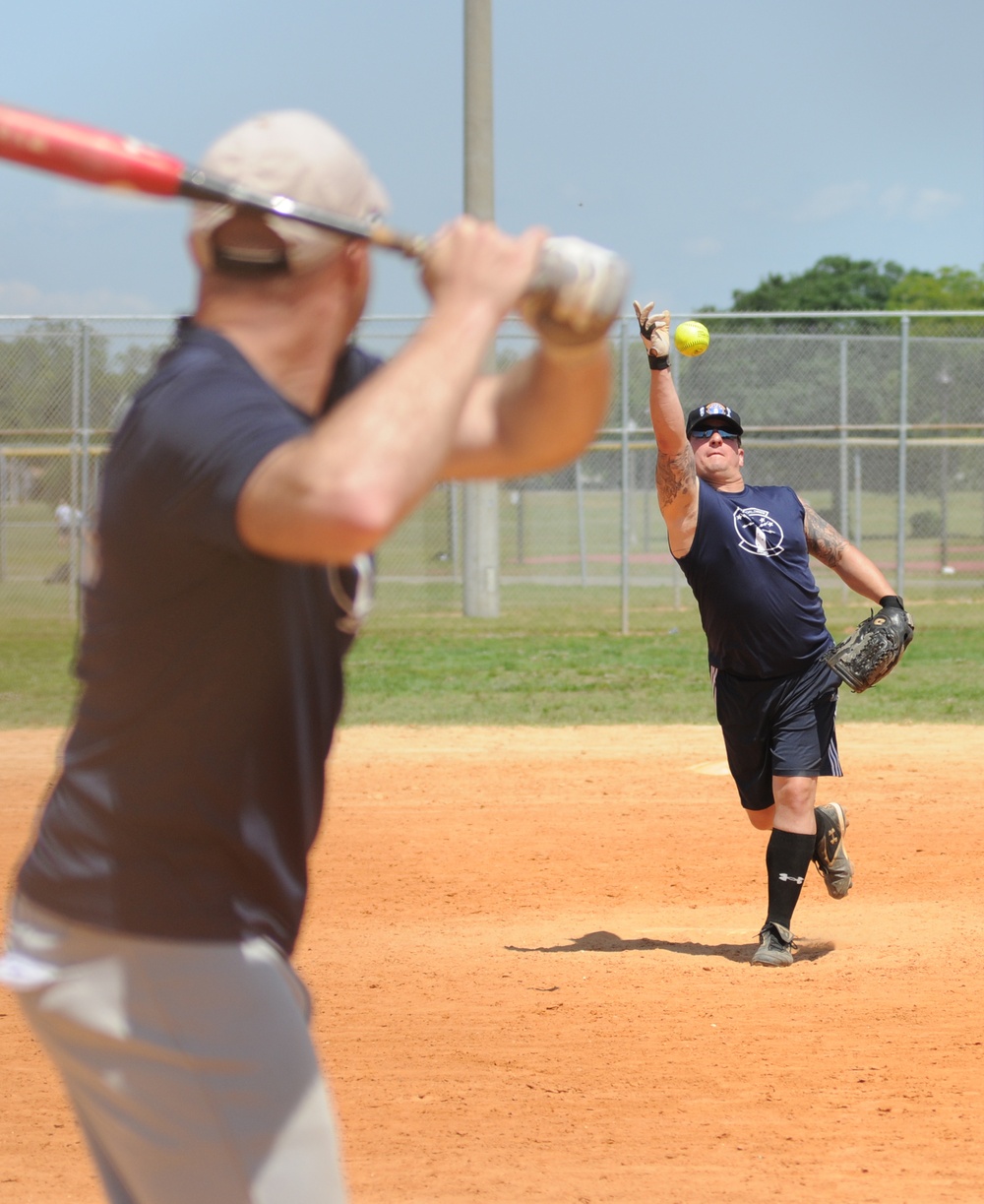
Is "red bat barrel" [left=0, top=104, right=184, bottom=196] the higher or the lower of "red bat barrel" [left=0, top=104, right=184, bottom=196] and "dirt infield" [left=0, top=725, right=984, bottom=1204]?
the higher

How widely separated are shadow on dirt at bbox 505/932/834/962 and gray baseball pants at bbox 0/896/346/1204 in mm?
4246

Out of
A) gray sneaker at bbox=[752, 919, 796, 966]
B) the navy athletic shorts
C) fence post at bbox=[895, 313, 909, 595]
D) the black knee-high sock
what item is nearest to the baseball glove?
the navy athletic shorts

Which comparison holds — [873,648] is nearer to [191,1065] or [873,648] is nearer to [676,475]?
[676,475]

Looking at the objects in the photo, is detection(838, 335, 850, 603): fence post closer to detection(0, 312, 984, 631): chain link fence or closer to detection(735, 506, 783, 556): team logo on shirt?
detection(0, 312, 984, 631): chain link fence

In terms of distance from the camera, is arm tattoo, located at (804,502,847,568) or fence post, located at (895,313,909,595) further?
fence post, located at (895,313,909,595)

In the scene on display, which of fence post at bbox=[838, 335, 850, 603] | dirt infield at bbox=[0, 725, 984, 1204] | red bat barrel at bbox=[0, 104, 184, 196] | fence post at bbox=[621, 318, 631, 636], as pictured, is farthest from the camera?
fence post at bbox=[838, 335, 850, 603]

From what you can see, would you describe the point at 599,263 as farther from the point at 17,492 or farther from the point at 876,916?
the point at 17,492

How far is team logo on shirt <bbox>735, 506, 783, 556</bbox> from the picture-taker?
6121 mm

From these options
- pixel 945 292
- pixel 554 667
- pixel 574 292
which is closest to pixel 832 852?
pixel 574 292

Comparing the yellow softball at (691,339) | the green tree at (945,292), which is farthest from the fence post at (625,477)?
the green tree at (945,292)

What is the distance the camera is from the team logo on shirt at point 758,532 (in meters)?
6.12

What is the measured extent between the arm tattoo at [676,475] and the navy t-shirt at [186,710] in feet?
13.1

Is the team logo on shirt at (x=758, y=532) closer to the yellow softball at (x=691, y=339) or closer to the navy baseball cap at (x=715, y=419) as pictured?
the navy baseball cap at (x=715, y=419)

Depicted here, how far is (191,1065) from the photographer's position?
1843mm
